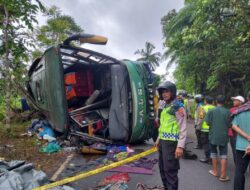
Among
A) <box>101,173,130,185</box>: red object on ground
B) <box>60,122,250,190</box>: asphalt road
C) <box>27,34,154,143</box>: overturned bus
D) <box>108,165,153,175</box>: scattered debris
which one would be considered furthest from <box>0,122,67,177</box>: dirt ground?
<box>108,165,153,175</box>: scattered debris

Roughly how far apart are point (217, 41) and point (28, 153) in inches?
387

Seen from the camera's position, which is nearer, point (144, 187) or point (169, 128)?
point (169, 128)

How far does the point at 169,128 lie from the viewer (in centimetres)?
415

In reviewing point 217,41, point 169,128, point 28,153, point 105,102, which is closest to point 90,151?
point 28,153

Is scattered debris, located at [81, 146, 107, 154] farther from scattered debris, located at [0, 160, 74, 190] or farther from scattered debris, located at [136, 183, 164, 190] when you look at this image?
scattered debris, located at [136, 183, 164, 190]

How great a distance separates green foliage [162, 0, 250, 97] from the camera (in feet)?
35.0

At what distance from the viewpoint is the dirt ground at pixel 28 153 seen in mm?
6012

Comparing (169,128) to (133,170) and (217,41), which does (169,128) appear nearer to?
(133,170)

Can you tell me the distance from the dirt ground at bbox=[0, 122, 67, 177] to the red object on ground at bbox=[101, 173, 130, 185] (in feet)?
3.48

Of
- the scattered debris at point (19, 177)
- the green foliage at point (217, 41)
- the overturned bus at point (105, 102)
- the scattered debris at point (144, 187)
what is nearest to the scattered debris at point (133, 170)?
the scattered debris at point (144, 187)

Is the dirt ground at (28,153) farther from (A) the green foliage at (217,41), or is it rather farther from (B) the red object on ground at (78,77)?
(A) the green foliage at (217,41)

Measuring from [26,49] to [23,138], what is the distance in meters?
2.48

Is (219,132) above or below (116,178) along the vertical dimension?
above

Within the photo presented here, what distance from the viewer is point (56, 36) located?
1013 inches
